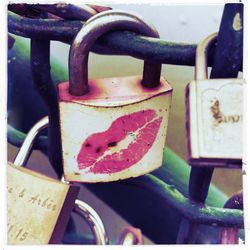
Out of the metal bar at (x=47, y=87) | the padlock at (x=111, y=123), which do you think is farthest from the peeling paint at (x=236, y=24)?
the metal bar at (x=47, y=87)

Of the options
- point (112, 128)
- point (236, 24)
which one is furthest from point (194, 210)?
point (236, 24)

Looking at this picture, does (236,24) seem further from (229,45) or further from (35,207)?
(35,207)

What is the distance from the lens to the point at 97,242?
2.26ft

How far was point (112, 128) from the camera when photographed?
0.55 metres

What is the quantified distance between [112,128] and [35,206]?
156 millimetres

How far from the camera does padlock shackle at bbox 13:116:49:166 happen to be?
0.70 metres

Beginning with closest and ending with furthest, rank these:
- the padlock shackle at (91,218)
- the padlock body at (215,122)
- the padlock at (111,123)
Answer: the padlock body at (215,122), the padlock at (111,123), the padlock shackle at (91,218)

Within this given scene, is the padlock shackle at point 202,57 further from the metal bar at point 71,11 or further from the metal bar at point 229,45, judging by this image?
the metal bar at point 71,11

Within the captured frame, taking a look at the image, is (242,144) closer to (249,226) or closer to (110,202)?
(249,226)

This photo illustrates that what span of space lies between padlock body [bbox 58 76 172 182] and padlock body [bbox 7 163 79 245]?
4 cm

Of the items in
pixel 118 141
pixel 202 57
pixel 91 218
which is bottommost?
pixel 91 218

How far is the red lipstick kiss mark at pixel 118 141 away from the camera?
555 millimetres

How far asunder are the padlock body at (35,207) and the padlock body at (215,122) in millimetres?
219

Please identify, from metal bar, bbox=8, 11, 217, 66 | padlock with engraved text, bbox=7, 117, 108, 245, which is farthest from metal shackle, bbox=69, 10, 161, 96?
padlock with engraved text, bbox=7, 117, 108, 245
